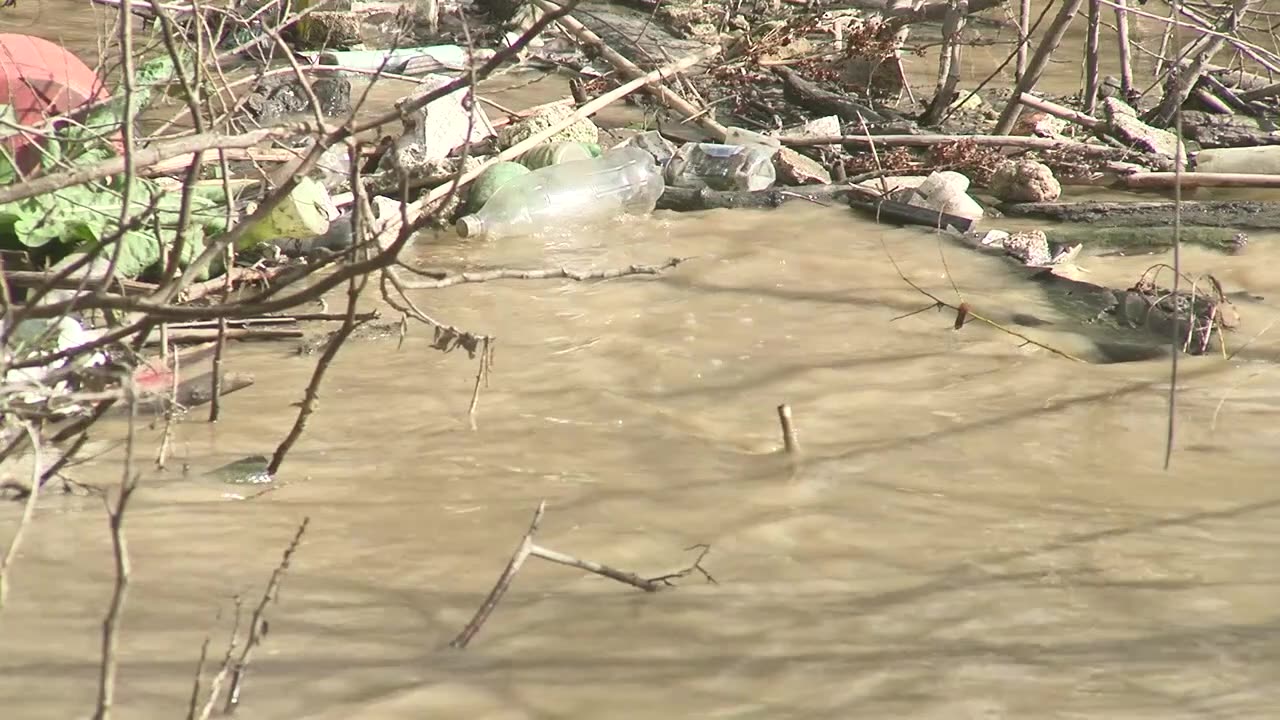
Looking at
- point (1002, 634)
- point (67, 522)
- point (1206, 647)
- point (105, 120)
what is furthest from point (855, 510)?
point (105, 120)

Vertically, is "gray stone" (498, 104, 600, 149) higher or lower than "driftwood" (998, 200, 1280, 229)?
higher

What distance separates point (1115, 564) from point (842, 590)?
23.8 inches

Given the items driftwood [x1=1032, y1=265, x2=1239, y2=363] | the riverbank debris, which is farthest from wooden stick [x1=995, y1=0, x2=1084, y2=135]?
driftwood [x1=1032, y1=265, x2=1239, y2=363]

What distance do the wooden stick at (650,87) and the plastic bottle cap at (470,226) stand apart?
41.0 inches

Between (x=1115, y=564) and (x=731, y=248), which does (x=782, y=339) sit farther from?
(x=1115, y=564)

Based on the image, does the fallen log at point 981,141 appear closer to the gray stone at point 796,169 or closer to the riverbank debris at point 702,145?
the riverbank debris at point 702,145

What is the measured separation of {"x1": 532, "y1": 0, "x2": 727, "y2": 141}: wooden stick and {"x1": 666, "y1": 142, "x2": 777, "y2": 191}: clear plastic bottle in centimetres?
30

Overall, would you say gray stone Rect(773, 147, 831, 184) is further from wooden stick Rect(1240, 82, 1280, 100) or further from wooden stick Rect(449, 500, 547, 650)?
wooden stick Rect(449, 500, 547, 650)

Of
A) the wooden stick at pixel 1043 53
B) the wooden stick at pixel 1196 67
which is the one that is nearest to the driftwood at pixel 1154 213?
the wooden stick at pixel 1196 67

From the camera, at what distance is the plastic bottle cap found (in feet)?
18.9

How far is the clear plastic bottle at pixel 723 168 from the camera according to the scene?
250 inches

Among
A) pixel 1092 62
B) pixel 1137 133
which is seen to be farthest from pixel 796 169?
pixel 1137 133

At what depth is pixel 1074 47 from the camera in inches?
412

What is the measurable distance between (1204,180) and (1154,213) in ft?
1.80
